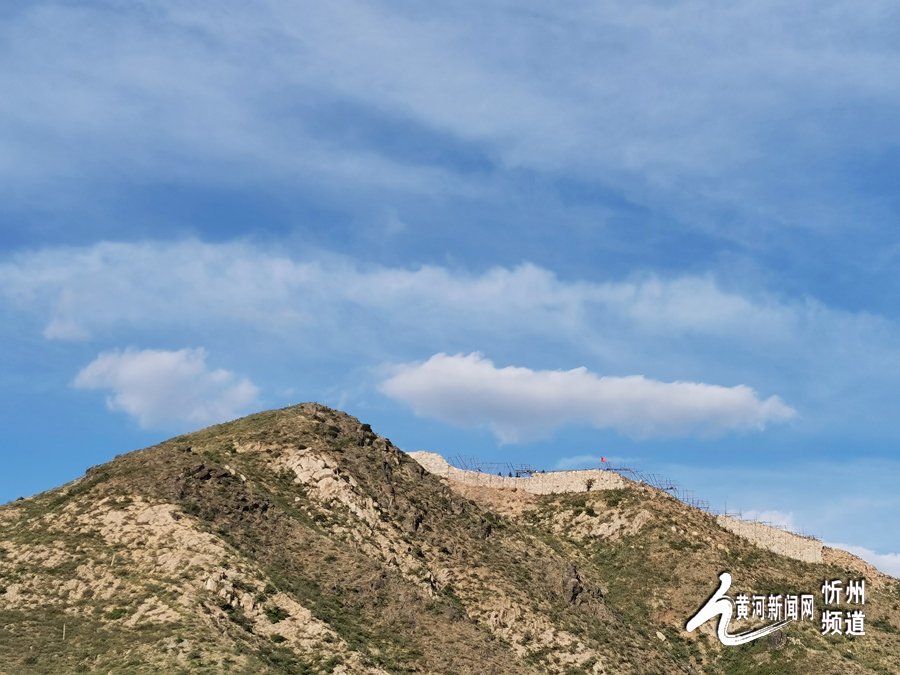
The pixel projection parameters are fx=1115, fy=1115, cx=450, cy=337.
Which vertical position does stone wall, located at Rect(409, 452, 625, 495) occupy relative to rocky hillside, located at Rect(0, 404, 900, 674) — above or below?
above

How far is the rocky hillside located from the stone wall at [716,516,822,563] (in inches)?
93.3

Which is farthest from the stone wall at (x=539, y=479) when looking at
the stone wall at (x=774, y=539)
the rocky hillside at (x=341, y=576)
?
the stone wall at (x=774, y=539)

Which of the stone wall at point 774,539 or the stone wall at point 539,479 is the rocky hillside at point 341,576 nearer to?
the stone wall at point 774,539

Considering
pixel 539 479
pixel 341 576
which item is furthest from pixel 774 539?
pixel 341 576

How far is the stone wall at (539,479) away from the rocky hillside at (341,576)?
25.5 feet

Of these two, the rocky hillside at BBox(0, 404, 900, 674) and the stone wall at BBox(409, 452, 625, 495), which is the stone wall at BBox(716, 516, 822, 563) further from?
the stone wall at BBox(409, 452, 625, 495)

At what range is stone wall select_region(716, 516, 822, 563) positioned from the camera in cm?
11650

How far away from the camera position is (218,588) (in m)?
68.6

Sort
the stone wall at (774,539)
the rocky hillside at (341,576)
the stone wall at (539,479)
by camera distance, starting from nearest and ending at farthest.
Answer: the rocky hillside at (341,576) → the stone wall at (774,539) → the stone wall at (539,479)

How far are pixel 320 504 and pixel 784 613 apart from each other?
4540 centimetres

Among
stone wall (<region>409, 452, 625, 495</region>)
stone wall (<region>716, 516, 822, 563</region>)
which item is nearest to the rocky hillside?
stone wall (<region>716, 516, 822, 563</region>)

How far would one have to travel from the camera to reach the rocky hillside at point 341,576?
65.8m

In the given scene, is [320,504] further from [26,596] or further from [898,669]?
[898,669]

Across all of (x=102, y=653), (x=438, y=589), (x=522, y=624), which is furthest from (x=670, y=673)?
(x=102, y=653)
